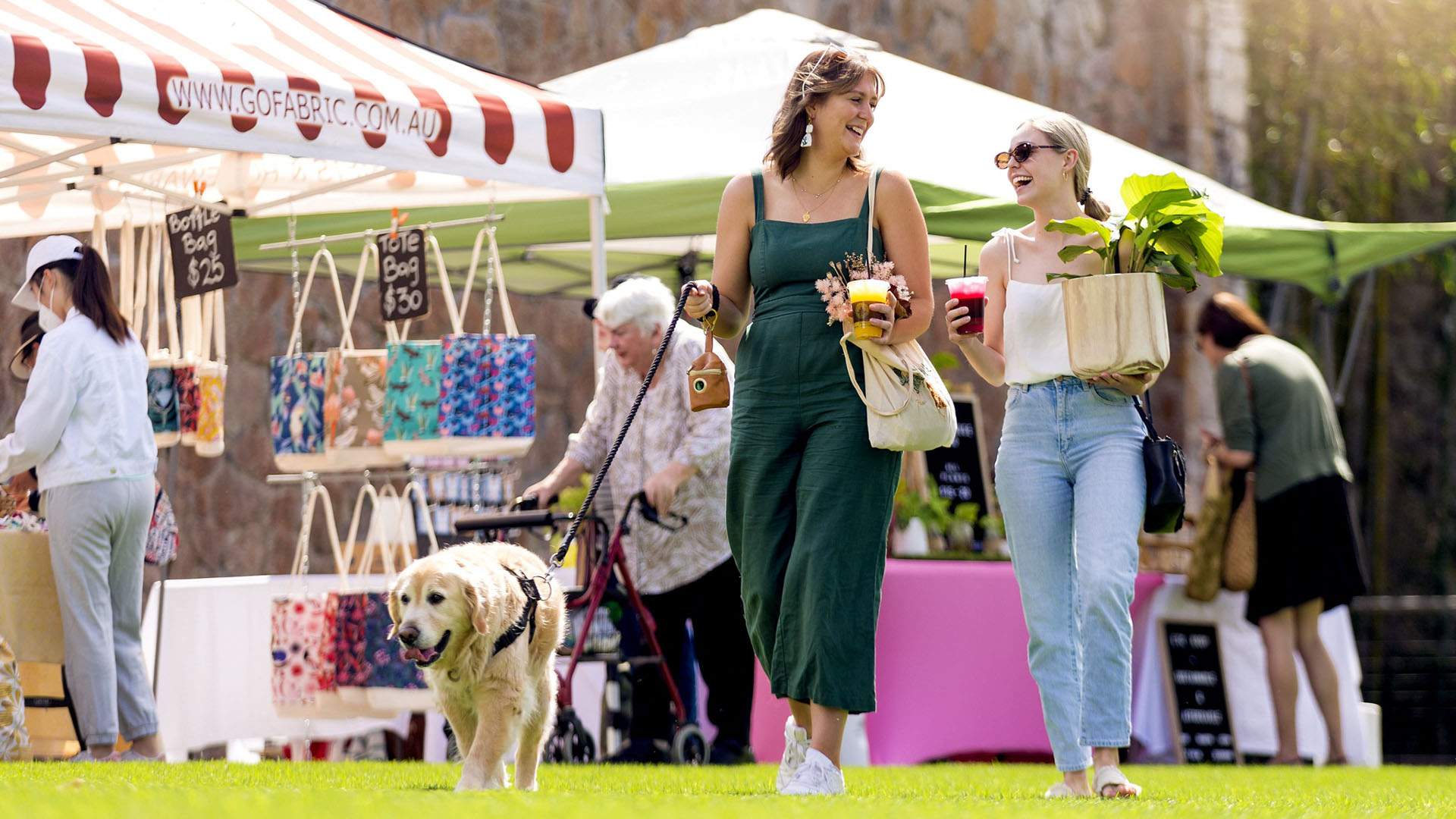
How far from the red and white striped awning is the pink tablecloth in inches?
87.9

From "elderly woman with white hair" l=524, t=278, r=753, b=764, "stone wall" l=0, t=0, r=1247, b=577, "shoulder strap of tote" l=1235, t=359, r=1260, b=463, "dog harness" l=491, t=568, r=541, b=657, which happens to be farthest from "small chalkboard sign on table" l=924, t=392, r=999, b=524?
"dog harness" l=491, t=568, r=541, b=657

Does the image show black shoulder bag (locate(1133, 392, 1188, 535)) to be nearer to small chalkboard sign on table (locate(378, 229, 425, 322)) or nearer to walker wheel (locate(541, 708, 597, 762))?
walker wheel (locate(541, 708, 597, 762))

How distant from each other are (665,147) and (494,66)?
2.36 meters

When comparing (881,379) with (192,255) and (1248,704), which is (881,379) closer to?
(192,255)

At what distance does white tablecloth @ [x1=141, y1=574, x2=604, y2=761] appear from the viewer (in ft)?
25.8

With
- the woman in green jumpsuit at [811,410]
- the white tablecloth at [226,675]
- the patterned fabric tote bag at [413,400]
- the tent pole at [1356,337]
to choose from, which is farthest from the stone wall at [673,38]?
the woman in green jumpsuit at [811,410]

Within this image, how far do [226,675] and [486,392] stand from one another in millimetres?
1937

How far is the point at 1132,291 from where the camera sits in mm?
4941

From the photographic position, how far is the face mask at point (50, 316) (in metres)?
6.67

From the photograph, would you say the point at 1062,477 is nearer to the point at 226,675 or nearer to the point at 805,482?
the point at 805,482

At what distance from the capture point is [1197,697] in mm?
8977

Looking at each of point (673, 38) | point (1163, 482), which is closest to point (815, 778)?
point (1163, 482)

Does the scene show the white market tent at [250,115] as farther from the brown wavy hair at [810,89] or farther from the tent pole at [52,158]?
the brown wavy hair at [810,89]

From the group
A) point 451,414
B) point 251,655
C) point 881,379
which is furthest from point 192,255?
point 881,379
